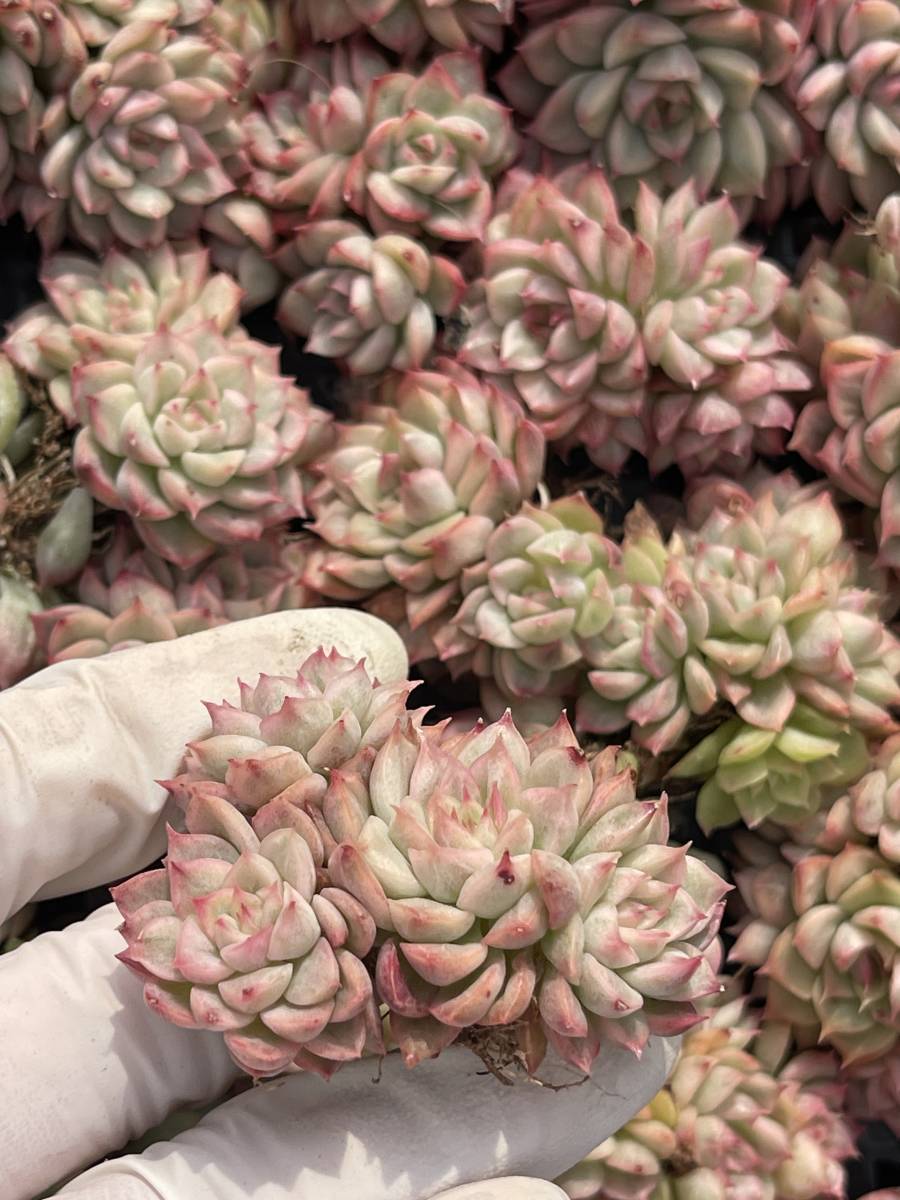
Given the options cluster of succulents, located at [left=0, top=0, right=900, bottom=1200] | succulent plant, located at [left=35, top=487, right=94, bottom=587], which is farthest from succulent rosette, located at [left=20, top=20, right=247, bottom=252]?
succulent plant, located at [left=35, top=487, right=94, bottom=587]

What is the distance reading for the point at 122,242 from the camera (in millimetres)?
1280

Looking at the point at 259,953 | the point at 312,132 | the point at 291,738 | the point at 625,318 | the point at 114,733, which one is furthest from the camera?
the point at 312,132

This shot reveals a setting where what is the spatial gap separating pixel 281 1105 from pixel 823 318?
32.5 inches

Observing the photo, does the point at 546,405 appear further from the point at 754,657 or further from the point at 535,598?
the point at 754,657

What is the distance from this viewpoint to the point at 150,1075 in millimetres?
1013

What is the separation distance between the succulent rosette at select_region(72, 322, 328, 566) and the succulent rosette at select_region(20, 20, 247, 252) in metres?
0.14

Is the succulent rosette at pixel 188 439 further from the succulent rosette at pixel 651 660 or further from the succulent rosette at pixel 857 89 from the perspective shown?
the succulent rosette at pixel 857 89

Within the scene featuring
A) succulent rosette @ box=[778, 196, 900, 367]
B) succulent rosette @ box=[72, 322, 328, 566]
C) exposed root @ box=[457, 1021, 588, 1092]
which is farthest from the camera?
succulent rosette @ box=[778, 196, 900, 367]

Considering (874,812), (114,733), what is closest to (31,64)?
(114,733)

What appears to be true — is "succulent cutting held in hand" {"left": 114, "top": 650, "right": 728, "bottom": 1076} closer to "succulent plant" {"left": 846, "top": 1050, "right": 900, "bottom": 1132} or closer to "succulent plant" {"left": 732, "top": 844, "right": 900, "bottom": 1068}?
"succulent plant" {"left": 732, "top": 844, "right": 900, "bottom": 1068}

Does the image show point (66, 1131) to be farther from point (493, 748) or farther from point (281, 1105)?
point (493, 748)

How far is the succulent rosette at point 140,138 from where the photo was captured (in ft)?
3.90

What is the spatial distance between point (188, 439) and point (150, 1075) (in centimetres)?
49

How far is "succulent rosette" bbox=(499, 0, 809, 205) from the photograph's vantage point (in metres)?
1.24
